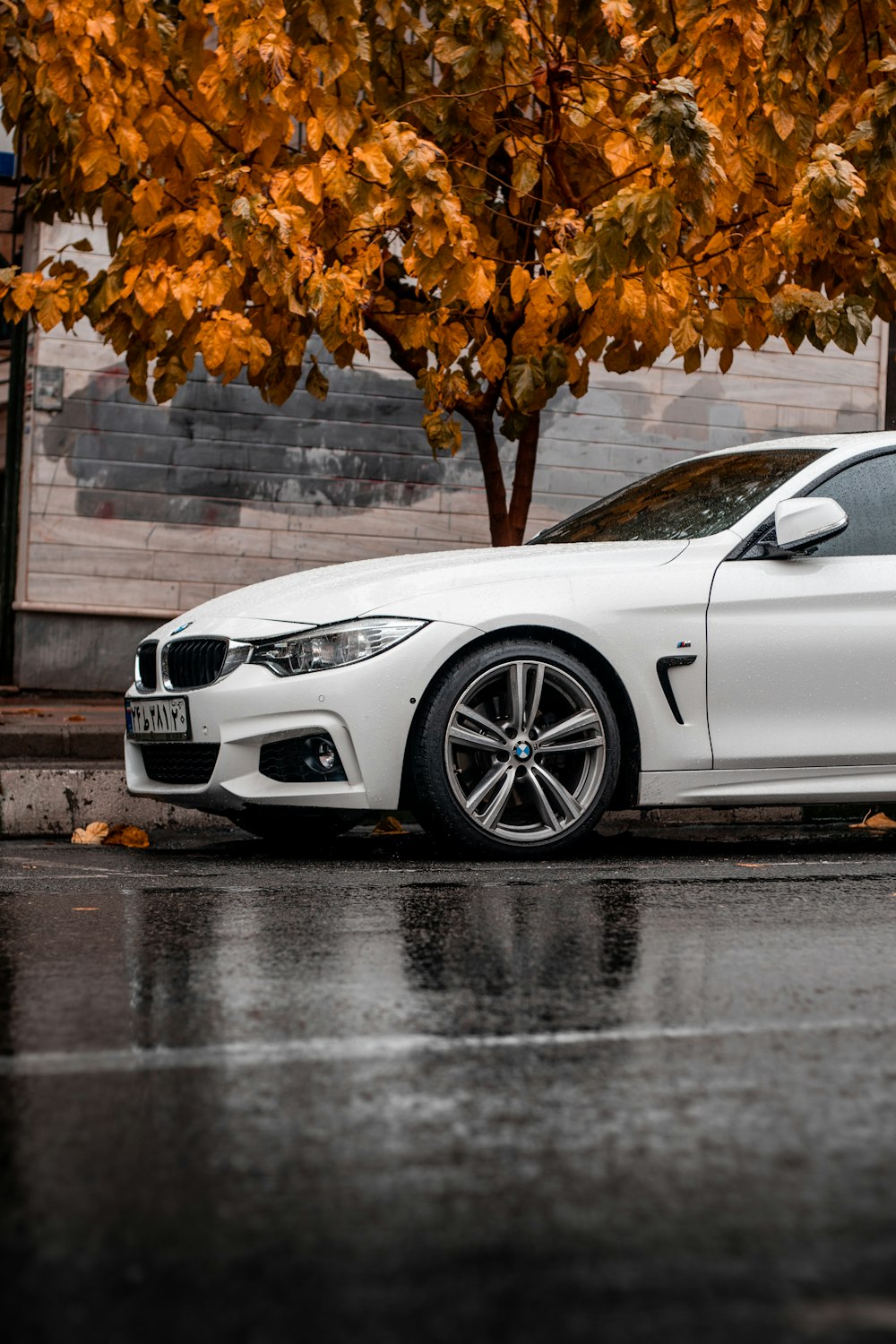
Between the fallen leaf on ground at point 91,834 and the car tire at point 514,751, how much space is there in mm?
2062

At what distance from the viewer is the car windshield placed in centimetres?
698

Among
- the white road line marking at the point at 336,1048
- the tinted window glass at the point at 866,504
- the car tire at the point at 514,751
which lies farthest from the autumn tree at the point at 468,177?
the white road line marking at the point at 336,1048

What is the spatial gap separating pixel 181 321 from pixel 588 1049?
20.4 ft

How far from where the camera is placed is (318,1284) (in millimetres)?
2191

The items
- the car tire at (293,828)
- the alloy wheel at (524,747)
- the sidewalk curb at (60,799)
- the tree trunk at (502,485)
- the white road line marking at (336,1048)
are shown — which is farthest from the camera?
the tree trunk at (502,485)

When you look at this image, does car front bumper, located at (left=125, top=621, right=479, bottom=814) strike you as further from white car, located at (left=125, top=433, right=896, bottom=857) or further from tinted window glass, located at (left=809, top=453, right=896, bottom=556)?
tinted window glass, located at (left=809, top=453, right=896, bottom=556)

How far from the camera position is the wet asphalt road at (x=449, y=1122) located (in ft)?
7.06

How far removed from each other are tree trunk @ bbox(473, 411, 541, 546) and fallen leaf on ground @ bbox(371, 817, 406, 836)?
2671 mm

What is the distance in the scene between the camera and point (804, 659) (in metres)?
6.69

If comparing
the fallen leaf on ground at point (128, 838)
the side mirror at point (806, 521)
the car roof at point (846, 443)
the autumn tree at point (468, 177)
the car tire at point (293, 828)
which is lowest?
the fallen leaf on ground at point (128, 838)

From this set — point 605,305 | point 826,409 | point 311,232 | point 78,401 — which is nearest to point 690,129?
point 605,305

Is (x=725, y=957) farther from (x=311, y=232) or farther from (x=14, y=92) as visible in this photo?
(x=14, y=92)

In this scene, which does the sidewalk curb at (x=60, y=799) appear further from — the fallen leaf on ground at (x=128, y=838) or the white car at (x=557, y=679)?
the white car at (x=557, y=679)

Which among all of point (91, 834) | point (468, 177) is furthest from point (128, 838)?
point (468, 177)
